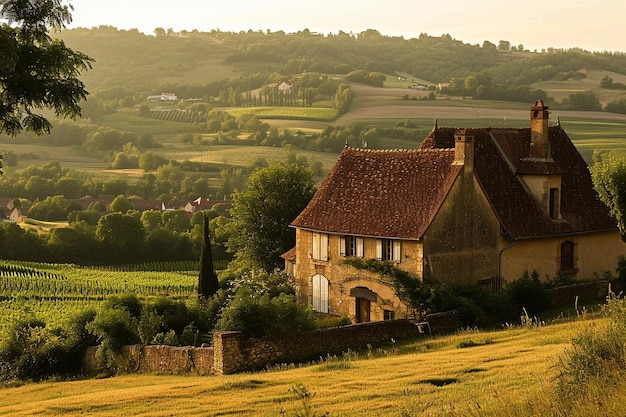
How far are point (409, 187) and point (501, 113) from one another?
423ft

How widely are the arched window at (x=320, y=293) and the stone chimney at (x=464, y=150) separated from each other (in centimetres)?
831

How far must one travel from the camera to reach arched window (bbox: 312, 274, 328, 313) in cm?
4669

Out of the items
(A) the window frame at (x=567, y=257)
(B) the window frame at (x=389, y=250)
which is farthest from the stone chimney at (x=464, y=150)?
(A) the window frame at (x=567, y=257)

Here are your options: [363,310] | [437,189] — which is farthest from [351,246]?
[437,189]

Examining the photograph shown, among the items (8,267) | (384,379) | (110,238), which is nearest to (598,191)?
(384,379)

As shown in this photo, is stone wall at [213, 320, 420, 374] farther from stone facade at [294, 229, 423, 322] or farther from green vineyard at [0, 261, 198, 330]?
green vineyard at [0, 261, 198, 330]

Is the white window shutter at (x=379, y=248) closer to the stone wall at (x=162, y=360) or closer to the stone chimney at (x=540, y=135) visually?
the stone chimney at (x=540, y=135)

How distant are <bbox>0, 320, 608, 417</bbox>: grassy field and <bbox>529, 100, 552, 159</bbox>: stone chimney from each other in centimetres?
1721

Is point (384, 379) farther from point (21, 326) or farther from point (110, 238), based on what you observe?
point (110, 238)

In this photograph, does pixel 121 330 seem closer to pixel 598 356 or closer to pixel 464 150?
pixel 464 150

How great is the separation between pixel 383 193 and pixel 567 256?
33.7 ft

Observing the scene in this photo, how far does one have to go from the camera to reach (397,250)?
142ft

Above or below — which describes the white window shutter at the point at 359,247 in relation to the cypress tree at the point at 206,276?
above

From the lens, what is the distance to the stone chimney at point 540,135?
4934cm
